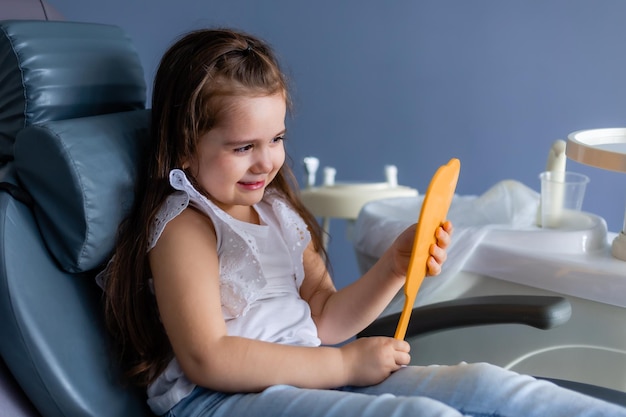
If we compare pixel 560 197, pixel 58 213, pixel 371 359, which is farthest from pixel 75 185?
pixel 560 197

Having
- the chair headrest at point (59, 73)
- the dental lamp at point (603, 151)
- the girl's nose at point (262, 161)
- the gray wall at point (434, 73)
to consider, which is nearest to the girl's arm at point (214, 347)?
the girl's nose at point (262, 161)

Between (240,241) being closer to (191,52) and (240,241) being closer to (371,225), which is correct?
(191,52)

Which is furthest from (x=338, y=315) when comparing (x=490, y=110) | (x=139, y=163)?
(x=490, y=110)

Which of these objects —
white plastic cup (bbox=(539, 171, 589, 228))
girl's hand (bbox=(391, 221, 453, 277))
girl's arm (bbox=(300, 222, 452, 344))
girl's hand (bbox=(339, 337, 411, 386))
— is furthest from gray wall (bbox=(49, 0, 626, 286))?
girl's hand (bbox=(339, 337, 411, 386))

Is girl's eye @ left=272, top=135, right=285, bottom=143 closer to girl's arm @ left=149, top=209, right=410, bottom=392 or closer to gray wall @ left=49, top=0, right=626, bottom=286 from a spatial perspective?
girl's arm @ left=149, top=209, right=410, bottom=392

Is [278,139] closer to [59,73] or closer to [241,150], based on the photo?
[241,150]

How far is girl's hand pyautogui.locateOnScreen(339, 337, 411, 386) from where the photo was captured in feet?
3.47

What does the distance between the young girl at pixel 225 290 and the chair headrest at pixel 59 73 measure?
Answer: 11cm

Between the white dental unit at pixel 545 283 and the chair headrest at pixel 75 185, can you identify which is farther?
the white dental unit at pixel 545 283

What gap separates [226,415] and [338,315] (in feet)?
0.91

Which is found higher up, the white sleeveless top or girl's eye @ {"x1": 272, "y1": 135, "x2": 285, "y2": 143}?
girl's eye @ {"x1": 272, "y1": 135, "x2": 285, "y2": 143}

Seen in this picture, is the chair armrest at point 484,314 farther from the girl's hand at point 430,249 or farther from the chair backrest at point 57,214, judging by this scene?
the chair backrest at point 57,214

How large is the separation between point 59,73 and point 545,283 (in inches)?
33.0

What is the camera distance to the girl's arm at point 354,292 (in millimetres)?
1159
